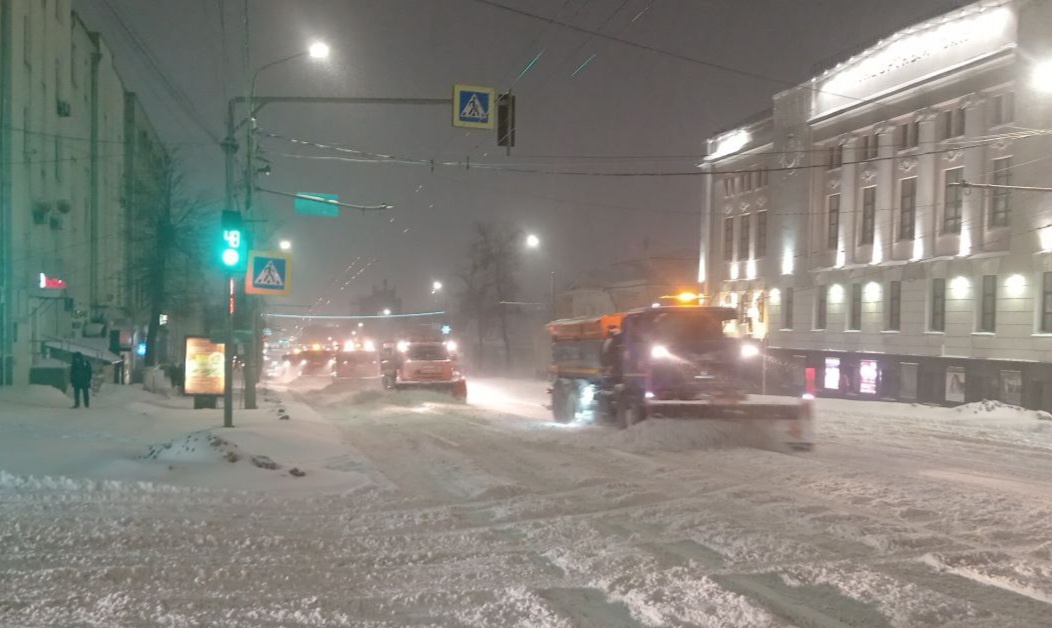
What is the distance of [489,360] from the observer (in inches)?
2938

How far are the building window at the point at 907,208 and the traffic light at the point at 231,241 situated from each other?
26266 millimetres

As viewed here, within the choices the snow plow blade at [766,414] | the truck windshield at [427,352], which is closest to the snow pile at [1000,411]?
the snow plow blade at [766,414]

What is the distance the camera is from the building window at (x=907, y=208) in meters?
32.6

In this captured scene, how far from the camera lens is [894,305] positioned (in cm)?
3375

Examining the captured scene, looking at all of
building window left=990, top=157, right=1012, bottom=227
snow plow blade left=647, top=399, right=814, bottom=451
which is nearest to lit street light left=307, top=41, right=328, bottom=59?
snow plow blade left=647, top=399, right=814, bottom=451

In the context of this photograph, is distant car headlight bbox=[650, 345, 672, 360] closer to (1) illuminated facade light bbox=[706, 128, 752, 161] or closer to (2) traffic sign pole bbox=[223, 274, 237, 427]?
(2) traffic sign pole bbox=[223, 274, 237, 427]

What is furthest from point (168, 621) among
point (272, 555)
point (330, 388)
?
point (330, 388)

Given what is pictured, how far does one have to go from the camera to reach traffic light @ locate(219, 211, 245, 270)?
51.1 ft

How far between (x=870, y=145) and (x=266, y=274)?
2643 centimetres

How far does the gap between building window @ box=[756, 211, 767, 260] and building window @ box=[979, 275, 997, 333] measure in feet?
44.2

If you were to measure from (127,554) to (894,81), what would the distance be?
3305cm

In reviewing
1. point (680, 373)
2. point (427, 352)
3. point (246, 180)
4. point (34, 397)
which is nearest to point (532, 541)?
A: point (680, 373)

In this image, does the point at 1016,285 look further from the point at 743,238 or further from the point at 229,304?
the point at 229,304

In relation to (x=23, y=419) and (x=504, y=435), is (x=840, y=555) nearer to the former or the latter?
(x=504, y=435)
